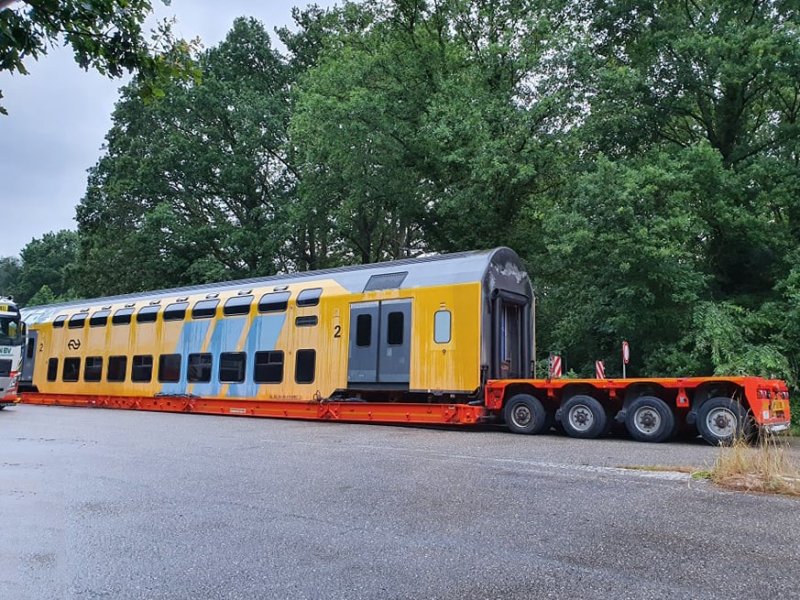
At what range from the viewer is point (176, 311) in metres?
20.3

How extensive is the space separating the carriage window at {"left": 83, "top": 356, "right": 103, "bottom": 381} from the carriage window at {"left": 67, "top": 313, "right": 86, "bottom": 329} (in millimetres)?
1290

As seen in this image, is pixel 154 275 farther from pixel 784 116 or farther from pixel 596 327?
pixel 784 116

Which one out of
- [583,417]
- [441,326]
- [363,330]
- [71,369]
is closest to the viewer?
[583,417]

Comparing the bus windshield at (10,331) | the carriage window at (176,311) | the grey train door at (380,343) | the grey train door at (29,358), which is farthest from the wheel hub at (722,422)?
the grey train door at (29,358)

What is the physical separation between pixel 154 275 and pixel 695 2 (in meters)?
25.4

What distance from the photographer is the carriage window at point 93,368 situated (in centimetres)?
2231

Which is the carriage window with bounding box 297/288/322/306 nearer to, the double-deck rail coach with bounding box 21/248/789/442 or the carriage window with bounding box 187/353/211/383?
the double-deck rail coach with bounding box 21/248/789/442

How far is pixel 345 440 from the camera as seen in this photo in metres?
12.0

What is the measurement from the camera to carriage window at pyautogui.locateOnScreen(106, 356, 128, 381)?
21.5 m

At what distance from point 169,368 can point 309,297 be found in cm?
577

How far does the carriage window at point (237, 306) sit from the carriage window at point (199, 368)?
1428 millimetres

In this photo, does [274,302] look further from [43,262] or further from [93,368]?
[43,262]

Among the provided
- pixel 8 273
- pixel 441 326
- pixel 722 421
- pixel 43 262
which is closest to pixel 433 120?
pixel 441 326

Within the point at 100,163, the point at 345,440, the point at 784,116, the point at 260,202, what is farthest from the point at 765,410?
the point at 100,163
